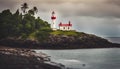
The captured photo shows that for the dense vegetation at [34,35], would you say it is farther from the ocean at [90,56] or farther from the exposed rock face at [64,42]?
the ocean at [90,56]

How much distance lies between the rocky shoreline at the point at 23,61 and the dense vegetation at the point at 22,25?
7.67m

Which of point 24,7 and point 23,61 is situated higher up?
point 24,7

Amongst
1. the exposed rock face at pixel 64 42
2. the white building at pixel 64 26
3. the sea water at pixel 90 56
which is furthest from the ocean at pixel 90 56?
the white building at pixel 64 26

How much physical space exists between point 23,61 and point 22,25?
1276cm

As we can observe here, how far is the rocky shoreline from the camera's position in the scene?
71.2 ft

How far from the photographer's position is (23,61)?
74.6 feet

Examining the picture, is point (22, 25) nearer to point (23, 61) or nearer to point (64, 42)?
point (64, 42)

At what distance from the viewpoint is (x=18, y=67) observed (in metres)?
21.5

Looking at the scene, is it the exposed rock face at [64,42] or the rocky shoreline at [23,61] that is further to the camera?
the exposed rock face at [64,42]

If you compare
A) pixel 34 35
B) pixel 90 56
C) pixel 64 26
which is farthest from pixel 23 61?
pixel 64 26

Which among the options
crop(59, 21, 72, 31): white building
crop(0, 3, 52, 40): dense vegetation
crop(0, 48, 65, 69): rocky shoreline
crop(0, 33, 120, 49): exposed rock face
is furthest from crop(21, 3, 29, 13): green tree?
crop(0, 48, 65, 69): rocky shoreline

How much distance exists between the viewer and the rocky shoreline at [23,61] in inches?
854

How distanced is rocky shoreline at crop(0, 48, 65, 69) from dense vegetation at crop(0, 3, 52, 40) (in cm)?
767

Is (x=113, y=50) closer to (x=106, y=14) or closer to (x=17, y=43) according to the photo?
(x=106, y=14)
